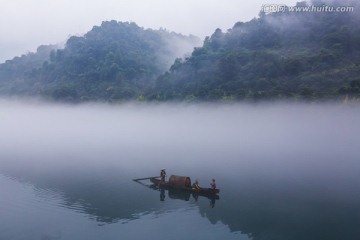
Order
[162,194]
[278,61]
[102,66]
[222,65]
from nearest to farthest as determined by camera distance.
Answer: [162,194] → [278,61] → [222,65] → [102,66]

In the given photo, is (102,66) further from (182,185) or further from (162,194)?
(182,185)

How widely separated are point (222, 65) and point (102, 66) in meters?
55.5

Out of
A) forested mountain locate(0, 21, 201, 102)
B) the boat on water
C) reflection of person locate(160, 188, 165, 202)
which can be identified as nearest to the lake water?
reflection of person locate(160, 188, 165, 202)

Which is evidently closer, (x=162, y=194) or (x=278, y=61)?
(x=162, y=194)

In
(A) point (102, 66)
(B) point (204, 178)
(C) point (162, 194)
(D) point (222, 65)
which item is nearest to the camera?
(C) point (162, 194)

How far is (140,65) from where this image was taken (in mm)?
131250

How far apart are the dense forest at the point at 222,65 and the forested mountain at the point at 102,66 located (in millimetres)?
388

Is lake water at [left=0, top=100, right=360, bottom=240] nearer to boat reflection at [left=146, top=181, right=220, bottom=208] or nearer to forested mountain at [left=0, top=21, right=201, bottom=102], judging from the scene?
boat reflection at [left=146, top=181, right=220, bottom=208]

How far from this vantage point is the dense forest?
8025 centimetres

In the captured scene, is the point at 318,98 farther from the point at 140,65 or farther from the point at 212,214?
the point at 140,65

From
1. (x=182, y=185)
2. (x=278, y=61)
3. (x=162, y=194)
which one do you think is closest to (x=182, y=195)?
(x=182, y=185)

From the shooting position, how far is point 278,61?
282 feet

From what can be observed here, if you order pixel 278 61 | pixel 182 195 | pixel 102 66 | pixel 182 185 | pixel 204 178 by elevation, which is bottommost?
pixel 182 195

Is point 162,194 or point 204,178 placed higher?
point 204,178
